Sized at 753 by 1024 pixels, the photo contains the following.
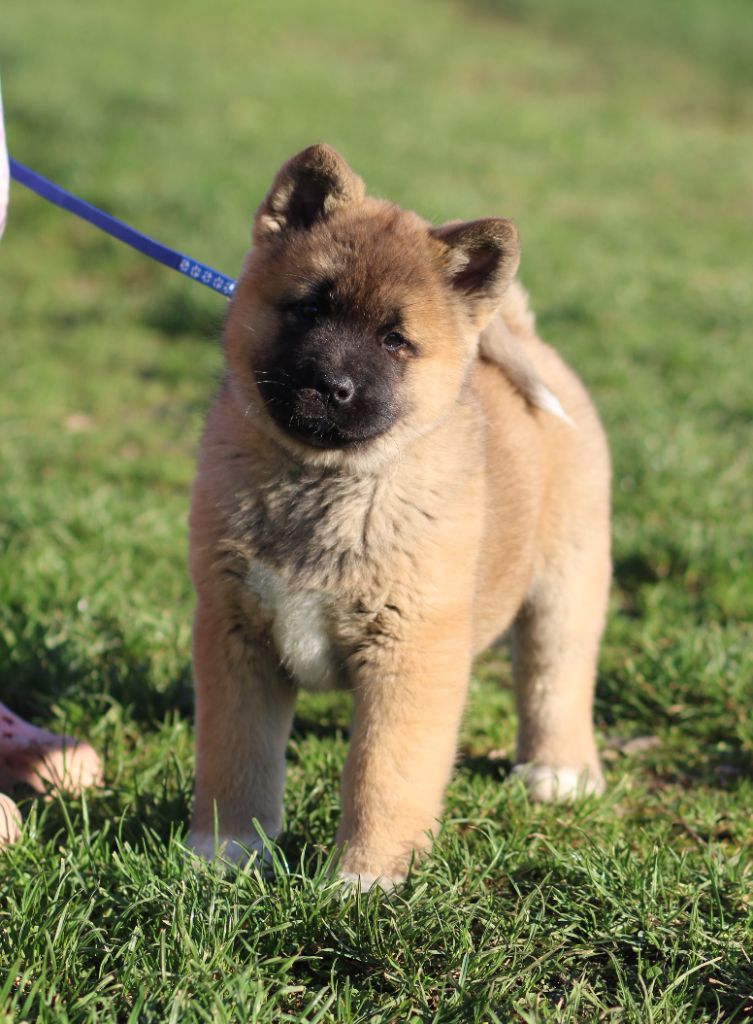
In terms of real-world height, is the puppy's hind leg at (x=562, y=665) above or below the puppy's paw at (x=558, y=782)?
above

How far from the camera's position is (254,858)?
2799 mm

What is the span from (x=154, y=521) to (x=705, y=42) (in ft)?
70.9

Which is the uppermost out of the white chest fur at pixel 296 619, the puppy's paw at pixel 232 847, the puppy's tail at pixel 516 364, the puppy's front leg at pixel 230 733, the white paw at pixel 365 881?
the puppy's tail at pixel 516 364

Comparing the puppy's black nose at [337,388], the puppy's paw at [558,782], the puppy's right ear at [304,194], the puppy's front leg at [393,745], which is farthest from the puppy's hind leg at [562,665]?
the puppy's right ear at [304,194]

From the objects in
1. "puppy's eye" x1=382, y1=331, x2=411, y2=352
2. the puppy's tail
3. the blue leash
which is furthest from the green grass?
the puppy's tail

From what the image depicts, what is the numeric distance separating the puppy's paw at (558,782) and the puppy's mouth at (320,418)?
4.44ft

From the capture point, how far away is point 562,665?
365cm

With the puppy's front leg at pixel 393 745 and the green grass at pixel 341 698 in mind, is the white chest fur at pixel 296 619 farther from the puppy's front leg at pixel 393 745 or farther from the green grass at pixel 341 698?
the green grass at pixel 341 698

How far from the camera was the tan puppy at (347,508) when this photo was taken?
2787 mm

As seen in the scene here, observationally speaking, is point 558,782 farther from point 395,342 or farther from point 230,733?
point 395,342

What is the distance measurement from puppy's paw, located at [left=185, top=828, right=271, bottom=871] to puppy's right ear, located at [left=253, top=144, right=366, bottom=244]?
1531 mm

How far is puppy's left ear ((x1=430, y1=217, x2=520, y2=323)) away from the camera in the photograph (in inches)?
115

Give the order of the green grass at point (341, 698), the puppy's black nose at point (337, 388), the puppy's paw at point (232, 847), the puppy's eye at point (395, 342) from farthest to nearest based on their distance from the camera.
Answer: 1. the puppy's paw at point (232, 847)
2. the puppy's eye at point (395, 342)
3. the puppy's black nose at point (337, 388)
4. the green grass at point (341, 698)

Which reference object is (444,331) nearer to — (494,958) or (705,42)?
(494,958)
